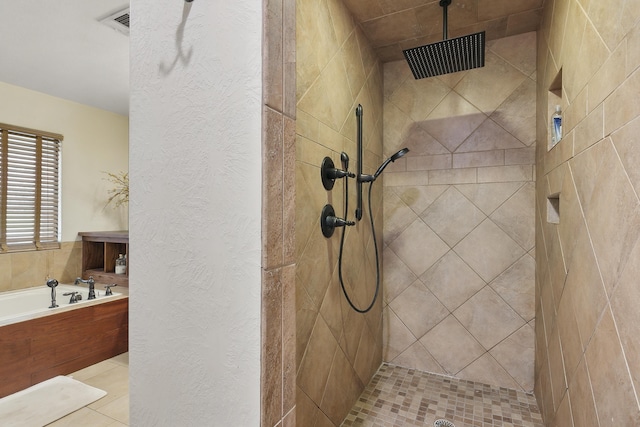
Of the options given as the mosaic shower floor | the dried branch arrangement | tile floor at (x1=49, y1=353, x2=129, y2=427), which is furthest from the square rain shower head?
the dried branch arrangement

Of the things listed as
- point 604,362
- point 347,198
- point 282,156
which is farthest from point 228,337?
point 347,198

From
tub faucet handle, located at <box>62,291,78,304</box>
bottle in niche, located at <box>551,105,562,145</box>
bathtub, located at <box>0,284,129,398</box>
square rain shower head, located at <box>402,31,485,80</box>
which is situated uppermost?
square rain shower head, located at <box>402,31,485,80</box>

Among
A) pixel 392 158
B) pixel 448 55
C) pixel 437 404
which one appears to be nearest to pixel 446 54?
pixel 448 55

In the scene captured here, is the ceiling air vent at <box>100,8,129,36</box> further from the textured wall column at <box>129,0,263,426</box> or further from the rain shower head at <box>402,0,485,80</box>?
the rain shower head at <box>402,0,485,80</box>

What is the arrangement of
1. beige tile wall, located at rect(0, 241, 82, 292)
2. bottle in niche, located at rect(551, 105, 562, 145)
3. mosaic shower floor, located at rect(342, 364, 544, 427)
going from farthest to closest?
beige tile wall, located at rect(0, 241, 82, 292) < mosaic shower floor, located at rect(342, 364, 544, 427) < bottle in niche, located at rect(551, 105, 562, 145)

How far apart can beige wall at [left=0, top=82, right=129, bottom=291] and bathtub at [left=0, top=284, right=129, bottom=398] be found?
0.22 metres

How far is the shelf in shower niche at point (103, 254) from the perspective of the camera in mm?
3049

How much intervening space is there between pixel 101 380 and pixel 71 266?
61.9 inches

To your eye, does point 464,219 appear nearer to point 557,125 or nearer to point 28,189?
point 557,125

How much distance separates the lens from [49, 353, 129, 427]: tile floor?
5.61 feet

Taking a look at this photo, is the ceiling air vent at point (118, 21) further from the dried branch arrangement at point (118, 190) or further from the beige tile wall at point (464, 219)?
the dried branch arrangement at point (118, 190)

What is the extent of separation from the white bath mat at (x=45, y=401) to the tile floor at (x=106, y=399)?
5 cm

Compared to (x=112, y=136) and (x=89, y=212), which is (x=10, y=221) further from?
(x=112, y=136)

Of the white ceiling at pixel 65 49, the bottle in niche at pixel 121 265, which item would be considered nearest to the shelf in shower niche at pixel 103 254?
the bottle in niche at pixel 121 265
